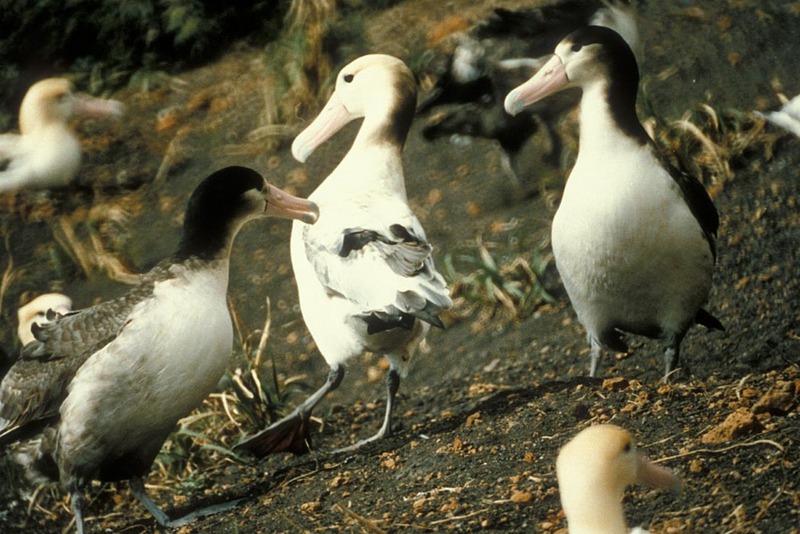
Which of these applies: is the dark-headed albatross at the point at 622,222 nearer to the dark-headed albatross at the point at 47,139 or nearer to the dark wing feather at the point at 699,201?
the dark wing feather at the point at 699,201

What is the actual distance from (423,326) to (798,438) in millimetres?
A: 1071

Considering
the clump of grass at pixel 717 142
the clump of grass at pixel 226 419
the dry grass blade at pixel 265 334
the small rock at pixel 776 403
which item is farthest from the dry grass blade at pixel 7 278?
the small rock at pixel 776 403

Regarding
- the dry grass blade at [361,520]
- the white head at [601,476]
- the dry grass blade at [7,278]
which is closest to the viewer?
the white head at [601,476]

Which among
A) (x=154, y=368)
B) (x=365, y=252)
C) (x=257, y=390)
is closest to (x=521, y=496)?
(x=365, y=252)

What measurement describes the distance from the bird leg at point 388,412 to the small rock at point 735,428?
2.96ft

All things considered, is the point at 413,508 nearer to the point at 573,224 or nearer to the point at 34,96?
the point at 573,224

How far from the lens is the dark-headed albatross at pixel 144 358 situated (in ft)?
12.0

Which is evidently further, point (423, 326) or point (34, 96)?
point (34, 96)

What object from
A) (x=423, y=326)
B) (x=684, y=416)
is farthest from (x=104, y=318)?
(x=684, y=416)

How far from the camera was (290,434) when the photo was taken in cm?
383

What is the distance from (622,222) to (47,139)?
6.17ft

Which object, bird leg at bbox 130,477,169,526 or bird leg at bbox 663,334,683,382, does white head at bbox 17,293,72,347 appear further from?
bird leg at bbox 663,334,683,382

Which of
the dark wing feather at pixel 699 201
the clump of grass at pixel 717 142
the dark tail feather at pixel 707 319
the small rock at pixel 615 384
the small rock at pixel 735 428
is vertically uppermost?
the clump of grass at pixel 717 142

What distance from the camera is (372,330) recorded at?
369cm
